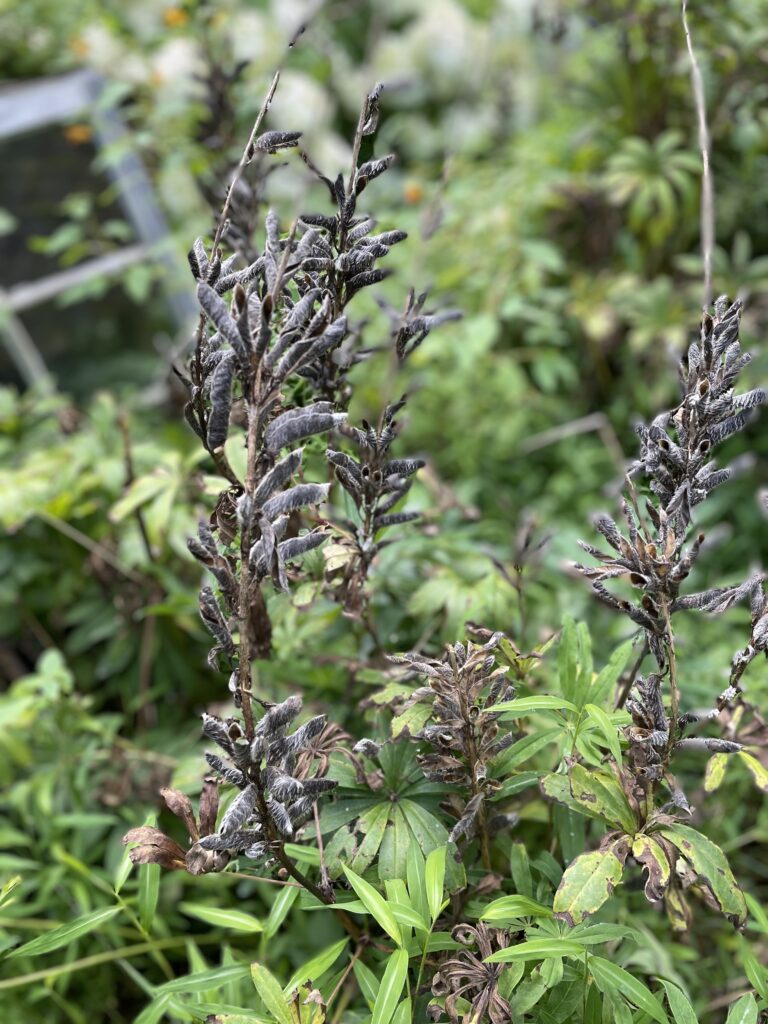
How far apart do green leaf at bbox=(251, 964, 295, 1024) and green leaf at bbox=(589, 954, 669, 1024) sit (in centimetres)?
24

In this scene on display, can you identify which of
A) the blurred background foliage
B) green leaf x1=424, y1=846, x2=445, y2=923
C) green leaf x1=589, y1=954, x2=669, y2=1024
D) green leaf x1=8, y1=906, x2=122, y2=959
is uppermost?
the blurred background foliage

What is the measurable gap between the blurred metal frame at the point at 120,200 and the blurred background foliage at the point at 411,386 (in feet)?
0.18

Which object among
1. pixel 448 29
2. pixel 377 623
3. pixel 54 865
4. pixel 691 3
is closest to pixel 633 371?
pixel 691 3

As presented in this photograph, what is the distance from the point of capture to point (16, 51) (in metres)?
2.43

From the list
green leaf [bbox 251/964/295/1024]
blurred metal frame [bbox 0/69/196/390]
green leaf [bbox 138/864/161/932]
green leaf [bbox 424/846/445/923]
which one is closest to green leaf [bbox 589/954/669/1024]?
green leaf [bbox 424/846/445/923]

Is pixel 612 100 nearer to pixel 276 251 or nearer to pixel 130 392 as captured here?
pixel 130 392

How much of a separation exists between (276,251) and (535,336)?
4.32ft

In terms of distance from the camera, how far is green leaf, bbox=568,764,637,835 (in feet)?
2.19

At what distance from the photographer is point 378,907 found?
65 centimetres

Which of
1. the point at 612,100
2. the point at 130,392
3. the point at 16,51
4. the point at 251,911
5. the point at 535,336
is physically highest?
the point at 16,51

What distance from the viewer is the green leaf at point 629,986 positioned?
642 mm

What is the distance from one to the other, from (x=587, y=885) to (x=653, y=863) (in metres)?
0.05

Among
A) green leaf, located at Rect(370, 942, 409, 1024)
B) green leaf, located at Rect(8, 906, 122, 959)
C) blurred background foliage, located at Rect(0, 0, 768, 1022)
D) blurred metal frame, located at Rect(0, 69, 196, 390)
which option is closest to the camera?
green leaf, located at Rect(370, 942, 409, 1024)

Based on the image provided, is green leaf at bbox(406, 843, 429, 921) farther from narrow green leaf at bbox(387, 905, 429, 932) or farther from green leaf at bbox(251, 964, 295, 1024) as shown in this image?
green leaf at bbox(251, 964, 295, 1024)
